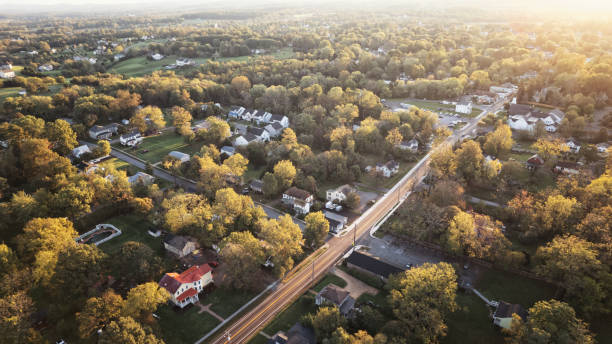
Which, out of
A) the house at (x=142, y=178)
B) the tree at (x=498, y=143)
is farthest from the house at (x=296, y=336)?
the tree at (x=498, y=143)

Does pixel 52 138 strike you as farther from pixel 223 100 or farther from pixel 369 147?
pixel 369 147

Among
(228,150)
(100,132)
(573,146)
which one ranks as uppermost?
(573,146)

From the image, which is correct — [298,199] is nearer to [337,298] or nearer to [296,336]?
[337,298]

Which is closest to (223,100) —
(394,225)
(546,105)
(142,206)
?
(142,206)

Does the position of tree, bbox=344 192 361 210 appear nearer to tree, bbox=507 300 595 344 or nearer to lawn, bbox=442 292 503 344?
lawn, bbox=442 292 503 344

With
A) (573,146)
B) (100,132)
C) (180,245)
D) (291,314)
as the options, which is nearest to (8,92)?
(100,132)

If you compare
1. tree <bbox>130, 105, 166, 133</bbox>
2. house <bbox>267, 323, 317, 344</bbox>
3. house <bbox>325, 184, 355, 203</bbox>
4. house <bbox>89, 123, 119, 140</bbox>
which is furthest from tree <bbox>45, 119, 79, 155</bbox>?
house <bbox>267, 323, 317, 344</bbox>
